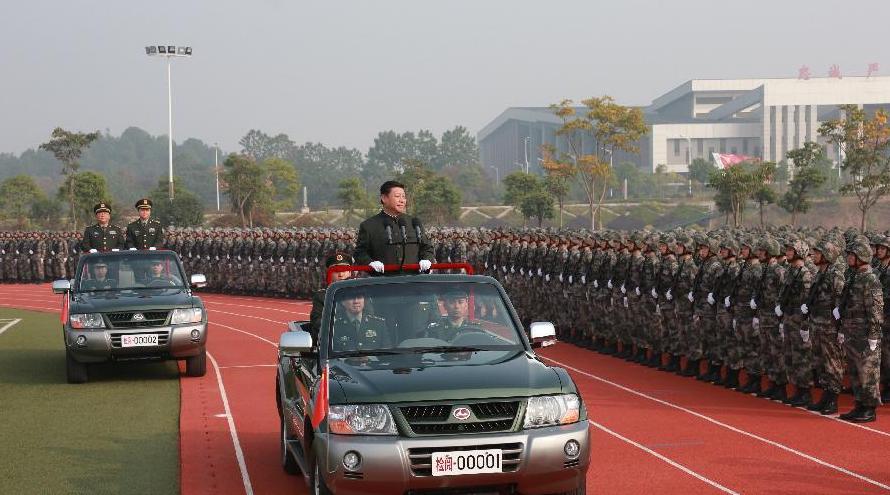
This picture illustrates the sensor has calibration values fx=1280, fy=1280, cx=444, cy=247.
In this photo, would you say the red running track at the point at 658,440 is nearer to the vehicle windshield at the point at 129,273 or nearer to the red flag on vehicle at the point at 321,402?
the vehicle windshield at the point at 129,273

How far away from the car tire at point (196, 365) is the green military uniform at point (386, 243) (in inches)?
239

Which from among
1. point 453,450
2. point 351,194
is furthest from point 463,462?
point 351,194

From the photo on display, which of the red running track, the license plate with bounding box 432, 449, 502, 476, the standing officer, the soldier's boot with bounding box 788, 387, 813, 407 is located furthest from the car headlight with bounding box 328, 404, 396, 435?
the soldier's boot with bounding box 788, 387, 813, 407

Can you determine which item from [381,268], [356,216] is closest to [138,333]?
[381,268]

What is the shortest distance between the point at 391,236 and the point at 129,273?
22.1ft

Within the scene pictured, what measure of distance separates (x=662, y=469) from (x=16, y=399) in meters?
8.12

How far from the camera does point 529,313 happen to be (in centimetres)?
2409

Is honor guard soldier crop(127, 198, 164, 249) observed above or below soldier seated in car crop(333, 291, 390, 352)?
above

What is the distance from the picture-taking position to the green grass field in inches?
A: 389

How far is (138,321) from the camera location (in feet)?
51.4

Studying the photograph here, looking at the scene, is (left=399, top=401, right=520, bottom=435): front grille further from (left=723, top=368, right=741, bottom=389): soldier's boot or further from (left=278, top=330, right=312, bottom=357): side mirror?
(left=723, top=368, right=741, bottom=389): soldier's boot

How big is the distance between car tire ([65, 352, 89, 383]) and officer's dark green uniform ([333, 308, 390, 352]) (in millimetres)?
8646

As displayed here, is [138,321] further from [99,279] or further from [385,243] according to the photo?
[385,243]

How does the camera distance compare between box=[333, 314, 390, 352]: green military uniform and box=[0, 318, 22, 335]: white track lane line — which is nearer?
box=[333, 314, 390, 352]: green military uniform
